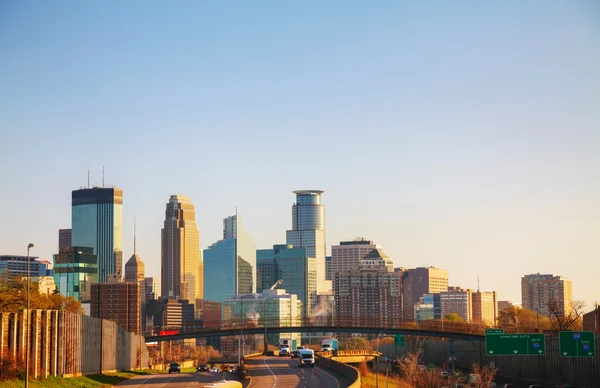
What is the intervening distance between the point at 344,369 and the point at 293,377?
291 inches

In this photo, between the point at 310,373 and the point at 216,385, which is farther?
the point at 310,373

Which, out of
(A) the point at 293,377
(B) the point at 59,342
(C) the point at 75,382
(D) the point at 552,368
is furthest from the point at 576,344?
(B) the point at 59,342

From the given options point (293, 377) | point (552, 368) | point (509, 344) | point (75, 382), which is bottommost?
point (552, 368)

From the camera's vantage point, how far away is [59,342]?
105 m

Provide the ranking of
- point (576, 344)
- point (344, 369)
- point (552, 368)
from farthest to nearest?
point (552, 368) → point (344, 369) → point (576, 344)

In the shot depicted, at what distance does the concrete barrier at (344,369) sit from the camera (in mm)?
104312

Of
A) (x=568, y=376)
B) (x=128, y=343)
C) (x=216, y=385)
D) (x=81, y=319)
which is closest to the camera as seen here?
(x=216, y=385)

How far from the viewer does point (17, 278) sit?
118 m

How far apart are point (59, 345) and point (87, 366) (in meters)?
13.3

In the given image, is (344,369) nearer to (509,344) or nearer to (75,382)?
(509,344)

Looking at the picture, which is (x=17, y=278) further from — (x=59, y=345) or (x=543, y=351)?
(x=543, y=351)

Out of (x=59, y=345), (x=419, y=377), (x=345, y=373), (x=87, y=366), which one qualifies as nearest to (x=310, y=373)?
(x=345, y=373)

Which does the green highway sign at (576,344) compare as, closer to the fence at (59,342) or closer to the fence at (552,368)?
the fence at (552,368)

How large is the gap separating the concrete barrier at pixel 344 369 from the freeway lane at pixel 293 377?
0.82m
